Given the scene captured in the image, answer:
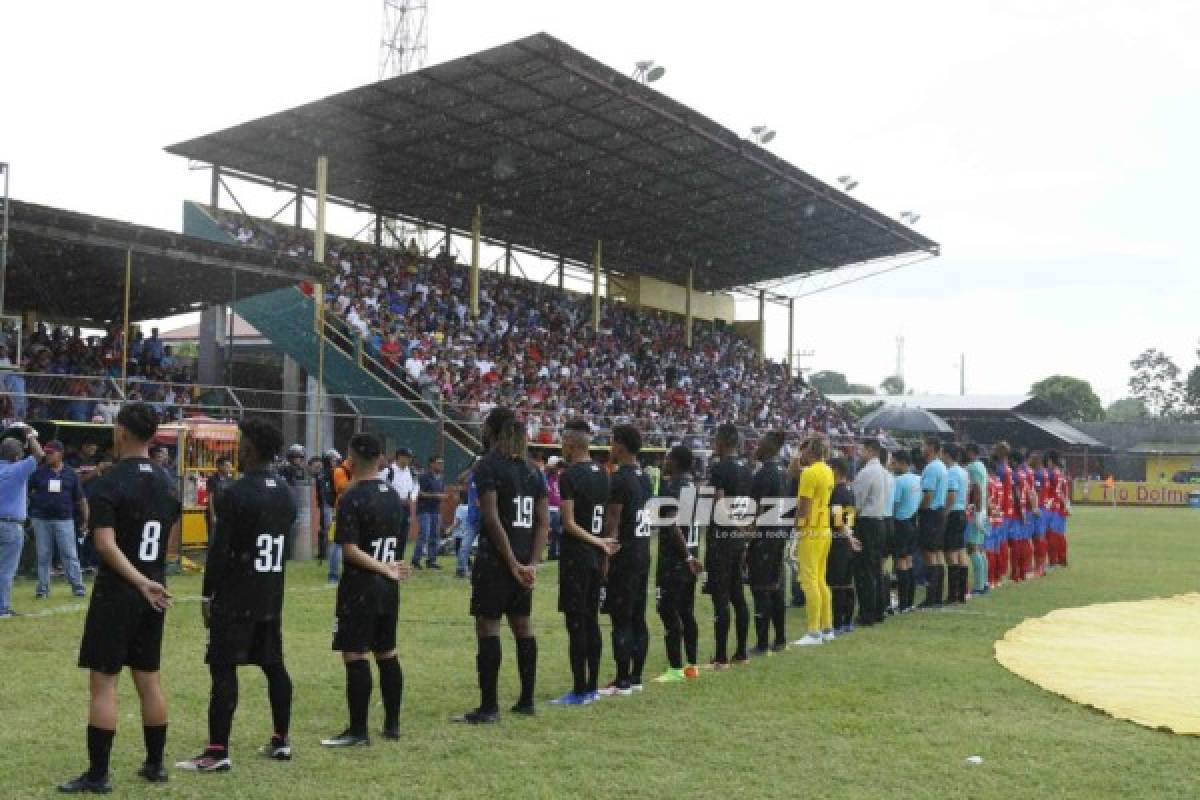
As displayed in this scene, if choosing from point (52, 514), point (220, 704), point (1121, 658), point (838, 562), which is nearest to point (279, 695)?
point (220, 704)

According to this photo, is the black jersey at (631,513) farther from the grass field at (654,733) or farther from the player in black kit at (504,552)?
the grass field at (654,733)

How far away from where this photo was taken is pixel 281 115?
2570 cm

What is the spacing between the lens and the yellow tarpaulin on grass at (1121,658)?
27.4ft

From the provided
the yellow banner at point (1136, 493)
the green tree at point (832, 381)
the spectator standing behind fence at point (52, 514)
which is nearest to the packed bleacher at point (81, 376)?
the spectator standing behind fence at point (52, 514)

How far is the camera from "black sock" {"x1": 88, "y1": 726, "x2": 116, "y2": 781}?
18.9 feet

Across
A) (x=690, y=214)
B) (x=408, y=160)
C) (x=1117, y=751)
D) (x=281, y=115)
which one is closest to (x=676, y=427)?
(x=690, y=214)

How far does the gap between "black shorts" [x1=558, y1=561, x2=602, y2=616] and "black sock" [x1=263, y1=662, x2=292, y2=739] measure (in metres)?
2.19

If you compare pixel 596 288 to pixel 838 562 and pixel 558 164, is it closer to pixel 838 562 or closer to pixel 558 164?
pixel 558 164

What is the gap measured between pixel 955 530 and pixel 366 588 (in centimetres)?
932

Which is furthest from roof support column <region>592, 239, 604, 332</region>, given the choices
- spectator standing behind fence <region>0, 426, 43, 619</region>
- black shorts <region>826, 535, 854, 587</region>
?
spectator standing behind fence <region>0, 426, 43, 619</region>

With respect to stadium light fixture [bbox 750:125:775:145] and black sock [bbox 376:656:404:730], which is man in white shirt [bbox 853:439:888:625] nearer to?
black sock [bbox 376:656:404:730]

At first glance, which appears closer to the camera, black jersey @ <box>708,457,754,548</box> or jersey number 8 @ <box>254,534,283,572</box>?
A: jersey number 8 @ <box>254,534,283,572</box>

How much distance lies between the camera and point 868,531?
12305 millimetres

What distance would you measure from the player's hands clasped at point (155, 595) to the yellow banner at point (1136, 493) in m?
51.1
